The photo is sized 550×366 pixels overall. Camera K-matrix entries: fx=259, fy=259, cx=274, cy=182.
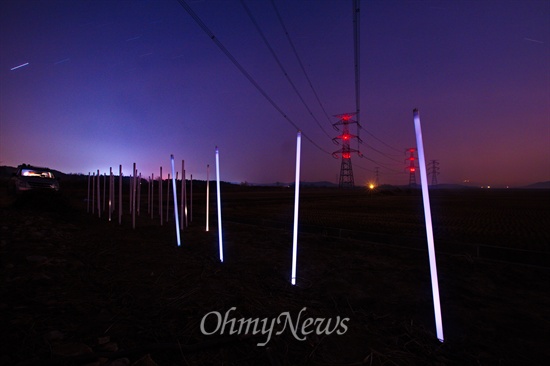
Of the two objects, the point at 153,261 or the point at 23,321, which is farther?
the point at 153,261

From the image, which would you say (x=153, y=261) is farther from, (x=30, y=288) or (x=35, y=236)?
(x=35, y=236)

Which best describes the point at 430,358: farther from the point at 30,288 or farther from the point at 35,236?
the point at 35,236

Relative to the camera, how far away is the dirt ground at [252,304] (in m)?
2.63

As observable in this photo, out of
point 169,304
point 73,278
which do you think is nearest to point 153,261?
point 73,278

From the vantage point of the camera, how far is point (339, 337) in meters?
3.07

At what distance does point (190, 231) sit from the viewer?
10695mm

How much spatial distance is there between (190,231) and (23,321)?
7.84 metres

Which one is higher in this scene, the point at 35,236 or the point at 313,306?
the point at 35,236

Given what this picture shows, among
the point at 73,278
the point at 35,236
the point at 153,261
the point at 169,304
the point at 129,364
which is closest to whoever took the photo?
the point at 129,364

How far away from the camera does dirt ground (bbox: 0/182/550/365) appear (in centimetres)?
263

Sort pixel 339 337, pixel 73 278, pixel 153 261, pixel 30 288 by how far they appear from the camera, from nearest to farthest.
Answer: pixel 339 337, pixel 30 288, pixel 73 278, pixel 153 261

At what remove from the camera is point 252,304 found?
12.1 feet

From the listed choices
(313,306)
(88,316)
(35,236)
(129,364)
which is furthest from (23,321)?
(35,236)

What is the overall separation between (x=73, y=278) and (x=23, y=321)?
70.9 inches
